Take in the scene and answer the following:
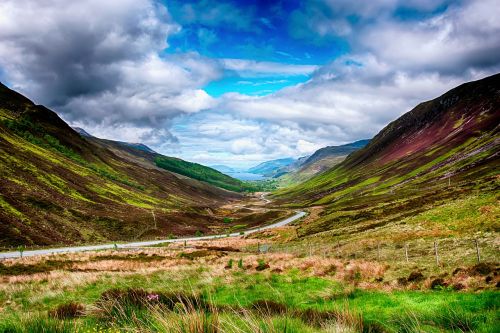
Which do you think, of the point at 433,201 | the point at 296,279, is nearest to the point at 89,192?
the point at 433,201

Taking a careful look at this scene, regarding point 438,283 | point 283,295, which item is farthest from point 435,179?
point 283,295

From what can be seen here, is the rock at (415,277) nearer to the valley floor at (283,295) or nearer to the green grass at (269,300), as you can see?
the valley floor at (283,295)

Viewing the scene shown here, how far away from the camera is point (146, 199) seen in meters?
178

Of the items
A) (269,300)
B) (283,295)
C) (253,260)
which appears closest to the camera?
(269,300)

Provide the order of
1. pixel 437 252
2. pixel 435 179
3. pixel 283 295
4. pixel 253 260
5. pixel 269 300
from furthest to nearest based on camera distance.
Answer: pixel 435 179
pixel 253 260
pixel 437 252
pixel 283 295
pixel 269 300

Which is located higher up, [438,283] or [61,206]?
[61,206]

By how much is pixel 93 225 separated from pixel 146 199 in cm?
7477

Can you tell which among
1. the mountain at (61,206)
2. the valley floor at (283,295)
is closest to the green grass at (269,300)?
the valley floor at (283,295)

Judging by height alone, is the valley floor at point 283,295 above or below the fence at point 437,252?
above

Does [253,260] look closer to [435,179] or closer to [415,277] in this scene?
[415,277]

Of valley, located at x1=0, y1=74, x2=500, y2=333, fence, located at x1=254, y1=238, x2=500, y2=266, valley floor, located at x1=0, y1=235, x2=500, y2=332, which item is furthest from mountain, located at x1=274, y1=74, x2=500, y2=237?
valley floor, located at x1=0, y1=235, x2=500, y2=332

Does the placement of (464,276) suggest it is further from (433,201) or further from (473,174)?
(473,174)

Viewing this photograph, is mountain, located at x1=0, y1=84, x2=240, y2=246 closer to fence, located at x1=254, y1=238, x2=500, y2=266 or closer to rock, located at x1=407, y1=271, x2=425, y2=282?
fence, located at x1=254, y1=238, x2=500, y2=266

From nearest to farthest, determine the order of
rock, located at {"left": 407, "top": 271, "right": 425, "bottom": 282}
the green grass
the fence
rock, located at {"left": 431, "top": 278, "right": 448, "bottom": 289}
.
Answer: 1. the green grass
2. rock, located at {"left": 431, "top": 278, "right": 448, "bottom": 289}
3. rock, located at {"left": 407, "top": 271, "right": 425, "bottom": 282}
4. the fence
